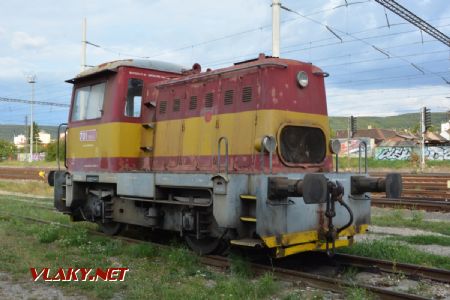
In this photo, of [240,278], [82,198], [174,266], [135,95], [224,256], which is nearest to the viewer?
[240,278]

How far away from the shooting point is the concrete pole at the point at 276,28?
1368 centimetres

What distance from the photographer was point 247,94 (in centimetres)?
722

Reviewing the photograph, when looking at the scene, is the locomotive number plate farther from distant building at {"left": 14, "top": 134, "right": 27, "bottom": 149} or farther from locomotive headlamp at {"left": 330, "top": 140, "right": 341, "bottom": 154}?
distant building at {"left": 14, "top": 134, "right": 27, "bottom": 149}

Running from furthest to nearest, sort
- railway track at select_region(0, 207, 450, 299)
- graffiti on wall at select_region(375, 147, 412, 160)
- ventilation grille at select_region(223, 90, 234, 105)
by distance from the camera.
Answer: graffiti on wall at select_region(375, 147, 412, 160) < ventilation grille at select_region(223, 90, 234, 105) < railway track at select_region(0, 207, 450, 299)

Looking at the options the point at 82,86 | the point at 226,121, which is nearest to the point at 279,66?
the point at 226,121

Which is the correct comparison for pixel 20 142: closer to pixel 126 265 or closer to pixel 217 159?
pixel 126 265

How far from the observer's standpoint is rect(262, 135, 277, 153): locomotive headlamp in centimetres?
655

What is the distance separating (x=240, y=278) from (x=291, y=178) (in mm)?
1471

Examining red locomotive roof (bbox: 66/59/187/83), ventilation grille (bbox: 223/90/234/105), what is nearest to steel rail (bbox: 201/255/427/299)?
ventilation grille (bbox: 223/90/234/105)

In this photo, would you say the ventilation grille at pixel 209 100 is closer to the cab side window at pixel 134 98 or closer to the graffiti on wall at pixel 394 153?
the cab side window at pixel 134 98

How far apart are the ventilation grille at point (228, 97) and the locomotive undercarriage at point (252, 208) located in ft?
4.28

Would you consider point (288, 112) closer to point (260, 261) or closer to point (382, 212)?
point (260, 261)

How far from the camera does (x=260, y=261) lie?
738 centimetres

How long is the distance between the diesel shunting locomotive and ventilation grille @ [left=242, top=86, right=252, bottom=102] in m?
0.02
